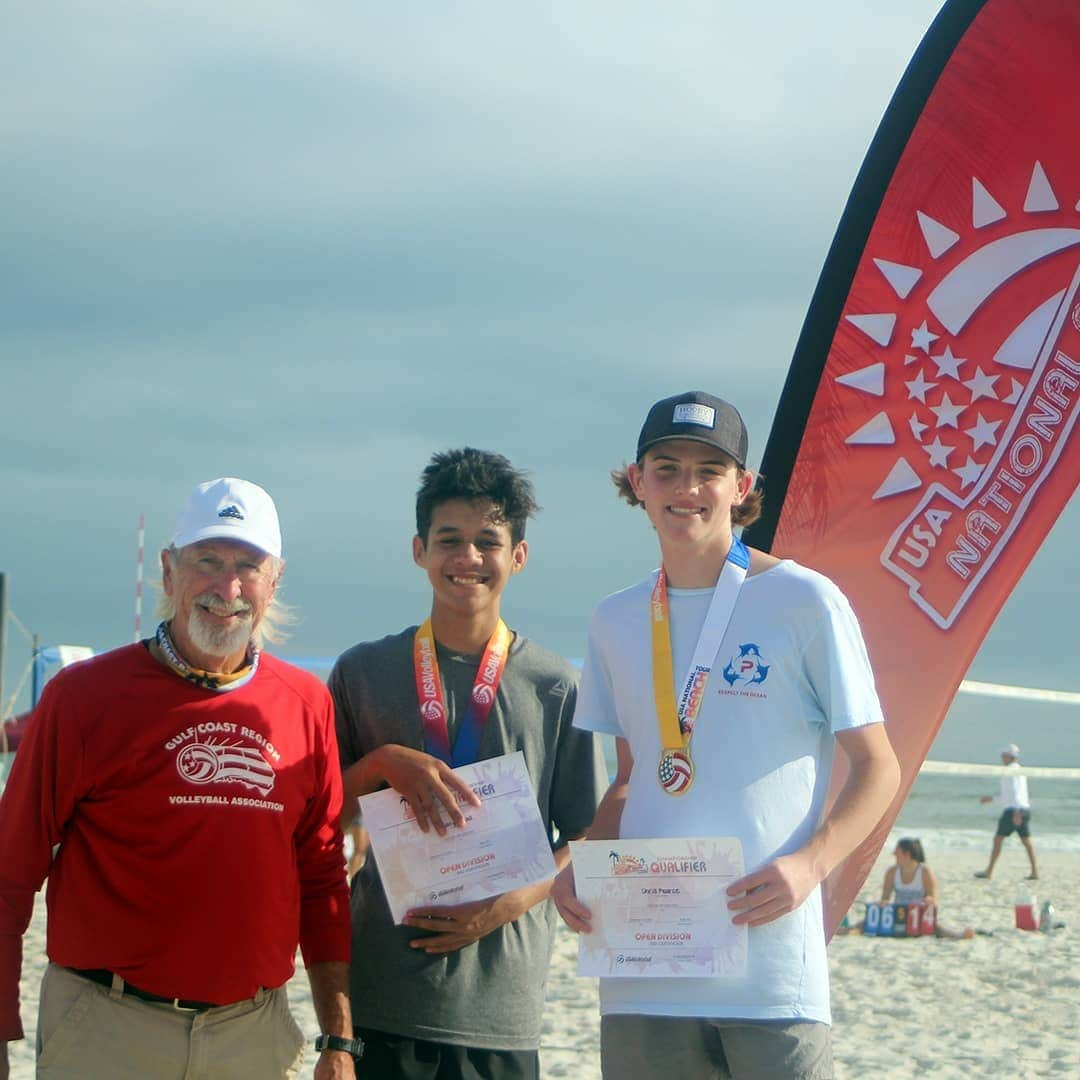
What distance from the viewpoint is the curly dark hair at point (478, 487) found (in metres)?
3.82

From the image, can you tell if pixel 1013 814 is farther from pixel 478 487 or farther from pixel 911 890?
pixel 478 487

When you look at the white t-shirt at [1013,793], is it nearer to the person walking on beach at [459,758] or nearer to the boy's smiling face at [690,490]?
the person walking on beach at [459,758]

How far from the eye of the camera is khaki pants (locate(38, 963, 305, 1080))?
2965 mm

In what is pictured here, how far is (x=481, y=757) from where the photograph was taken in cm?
364

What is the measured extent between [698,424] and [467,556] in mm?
868

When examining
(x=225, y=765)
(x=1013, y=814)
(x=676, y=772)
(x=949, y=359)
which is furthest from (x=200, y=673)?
(x=1013, y=814)

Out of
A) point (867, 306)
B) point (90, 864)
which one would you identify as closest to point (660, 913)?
point (90, 864)

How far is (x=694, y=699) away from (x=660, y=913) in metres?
0.47

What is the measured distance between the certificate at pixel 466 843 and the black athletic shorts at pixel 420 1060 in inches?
12.6

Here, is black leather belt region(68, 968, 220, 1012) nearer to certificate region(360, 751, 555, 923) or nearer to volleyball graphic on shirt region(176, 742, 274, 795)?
volleyball graphic on shirt region(176, 742, 274, 795)

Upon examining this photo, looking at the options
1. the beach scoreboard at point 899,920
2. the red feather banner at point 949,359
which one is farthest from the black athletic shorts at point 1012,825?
the red feather banner at point 949,359

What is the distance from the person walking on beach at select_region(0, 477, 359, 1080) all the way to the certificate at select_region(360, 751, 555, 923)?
0.98ft

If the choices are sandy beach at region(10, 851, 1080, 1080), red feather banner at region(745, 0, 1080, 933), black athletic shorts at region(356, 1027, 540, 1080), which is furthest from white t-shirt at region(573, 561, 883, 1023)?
sandy beach at region(10, 851, 1080, 1080)

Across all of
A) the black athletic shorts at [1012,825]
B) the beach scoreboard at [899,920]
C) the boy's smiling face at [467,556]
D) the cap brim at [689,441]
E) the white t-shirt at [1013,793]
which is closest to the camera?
the cap brim at [689,441]
